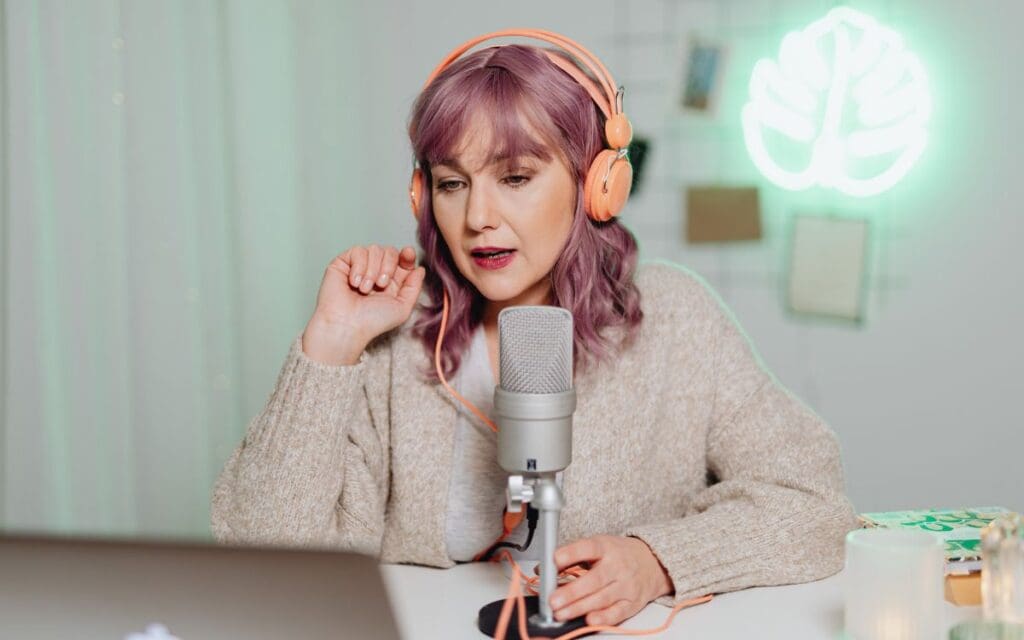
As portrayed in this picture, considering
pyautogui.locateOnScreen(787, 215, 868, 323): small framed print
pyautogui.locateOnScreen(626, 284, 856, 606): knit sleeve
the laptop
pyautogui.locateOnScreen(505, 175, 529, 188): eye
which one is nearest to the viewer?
the laptop

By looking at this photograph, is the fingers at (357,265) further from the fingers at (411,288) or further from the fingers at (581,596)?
the fingers at (581,596)

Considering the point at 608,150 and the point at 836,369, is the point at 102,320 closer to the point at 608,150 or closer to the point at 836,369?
the point at 608,150

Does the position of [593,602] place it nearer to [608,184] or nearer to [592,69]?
[608,184]

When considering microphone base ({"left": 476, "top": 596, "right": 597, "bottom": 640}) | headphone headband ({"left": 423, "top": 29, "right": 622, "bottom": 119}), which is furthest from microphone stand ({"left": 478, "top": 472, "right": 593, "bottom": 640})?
headphone headband ({"left": 423, "top": 29, "right": 622, "bottom": 119})

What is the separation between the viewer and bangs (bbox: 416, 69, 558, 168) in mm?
1185

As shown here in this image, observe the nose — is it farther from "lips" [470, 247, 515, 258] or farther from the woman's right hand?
the woman's right hand

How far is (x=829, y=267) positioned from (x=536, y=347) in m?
1.60

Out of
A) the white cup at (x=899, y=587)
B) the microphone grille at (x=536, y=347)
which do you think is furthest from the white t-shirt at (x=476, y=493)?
the white cup at (x=899, y=587)

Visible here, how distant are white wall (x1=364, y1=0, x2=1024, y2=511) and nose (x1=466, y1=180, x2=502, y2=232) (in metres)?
1.03

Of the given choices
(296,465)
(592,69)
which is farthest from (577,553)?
(592,69)

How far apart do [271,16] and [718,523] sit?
1504mm

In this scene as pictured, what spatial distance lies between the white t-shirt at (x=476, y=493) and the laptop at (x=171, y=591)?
0.71 m

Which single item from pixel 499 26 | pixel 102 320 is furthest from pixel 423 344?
pixel 499 26

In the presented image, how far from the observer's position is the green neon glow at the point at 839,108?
229 cm
